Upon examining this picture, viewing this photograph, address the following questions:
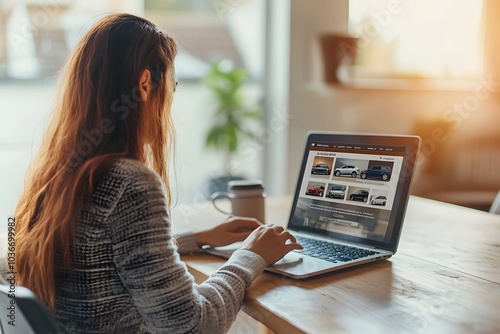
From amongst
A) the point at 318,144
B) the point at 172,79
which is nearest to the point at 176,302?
the point at 172,79

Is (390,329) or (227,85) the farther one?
(227,85)

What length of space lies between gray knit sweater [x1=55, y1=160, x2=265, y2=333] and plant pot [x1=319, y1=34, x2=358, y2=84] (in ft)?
9.08

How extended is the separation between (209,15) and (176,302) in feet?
9.99

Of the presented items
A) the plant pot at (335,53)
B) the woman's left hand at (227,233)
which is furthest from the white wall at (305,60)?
the woman's left hand at (227,233)

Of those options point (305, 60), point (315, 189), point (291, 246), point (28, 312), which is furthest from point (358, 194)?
point (305, 60)

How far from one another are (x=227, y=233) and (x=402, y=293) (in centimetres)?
48

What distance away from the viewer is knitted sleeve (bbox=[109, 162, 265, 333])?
3.02ft

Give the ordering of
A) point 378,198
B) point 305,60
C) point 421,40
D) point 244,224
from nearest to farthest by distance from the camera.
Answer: point 378,198
point 244,224
point 305,60
point 421,40

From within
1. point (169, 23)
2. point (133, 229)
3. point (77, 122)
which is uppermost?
point (169, 23)

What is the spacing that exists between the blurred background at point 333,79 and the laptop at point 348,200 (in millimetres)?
2180

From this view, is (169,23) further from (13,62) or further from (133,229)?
(133,229)

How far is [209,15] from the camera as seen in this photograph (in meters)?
3.73

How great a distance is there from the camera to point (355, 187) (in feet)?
4.42

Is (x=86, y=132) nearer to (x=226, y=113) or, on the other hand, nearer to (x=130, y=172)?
(x=130, y=172)
